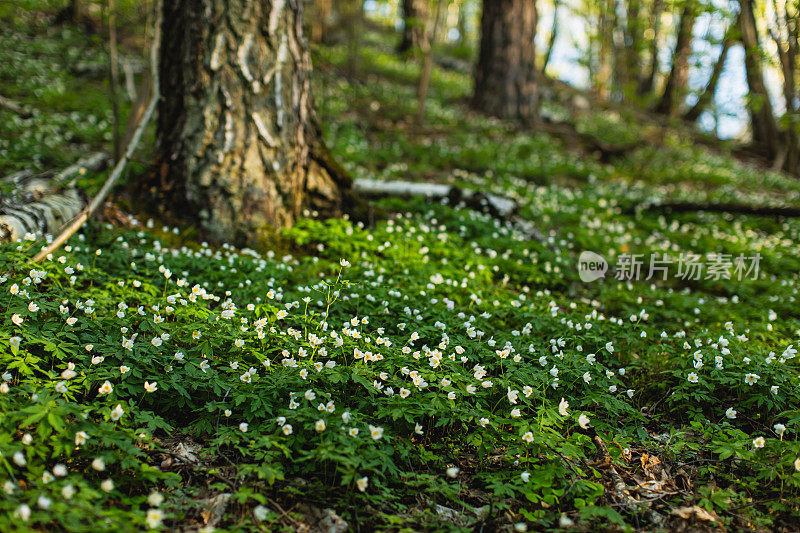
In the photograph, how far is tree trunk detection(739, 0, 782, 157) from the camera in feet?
40.4

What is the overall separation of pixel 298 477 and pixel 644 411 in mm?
2475

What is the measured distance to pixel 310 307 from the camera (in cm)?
381

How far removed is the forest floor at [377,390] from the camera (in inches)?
90.7

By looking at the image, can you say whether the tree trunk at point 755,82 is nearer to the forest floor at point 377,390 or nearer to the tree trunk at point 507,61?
the tree trunk at point 507,61

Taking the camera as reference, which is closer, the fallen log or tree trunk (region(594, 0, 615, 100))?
the fallen log

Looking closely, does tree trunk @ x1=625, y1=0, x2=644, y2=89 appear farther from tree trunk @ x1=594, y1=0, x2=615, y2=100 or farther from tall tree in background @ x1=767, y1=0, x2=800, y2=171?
tall tree in background @ x1=767, y1=0, x2=800, y2=171

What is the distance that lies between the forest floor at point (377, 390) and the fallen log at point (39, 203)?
1.31 feet

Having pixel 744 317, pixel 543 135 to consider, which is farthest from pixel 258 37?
pixel 543 135

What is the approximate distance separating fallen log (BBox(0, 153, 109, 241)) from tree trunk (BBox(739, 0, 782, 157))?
1336 centimetres

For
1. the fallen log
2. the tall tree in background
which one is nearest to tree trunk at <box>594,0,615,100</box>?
the tall tree in background

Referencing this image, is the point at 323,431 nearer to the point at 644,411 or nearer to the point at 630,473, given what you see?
the point at 630,473
